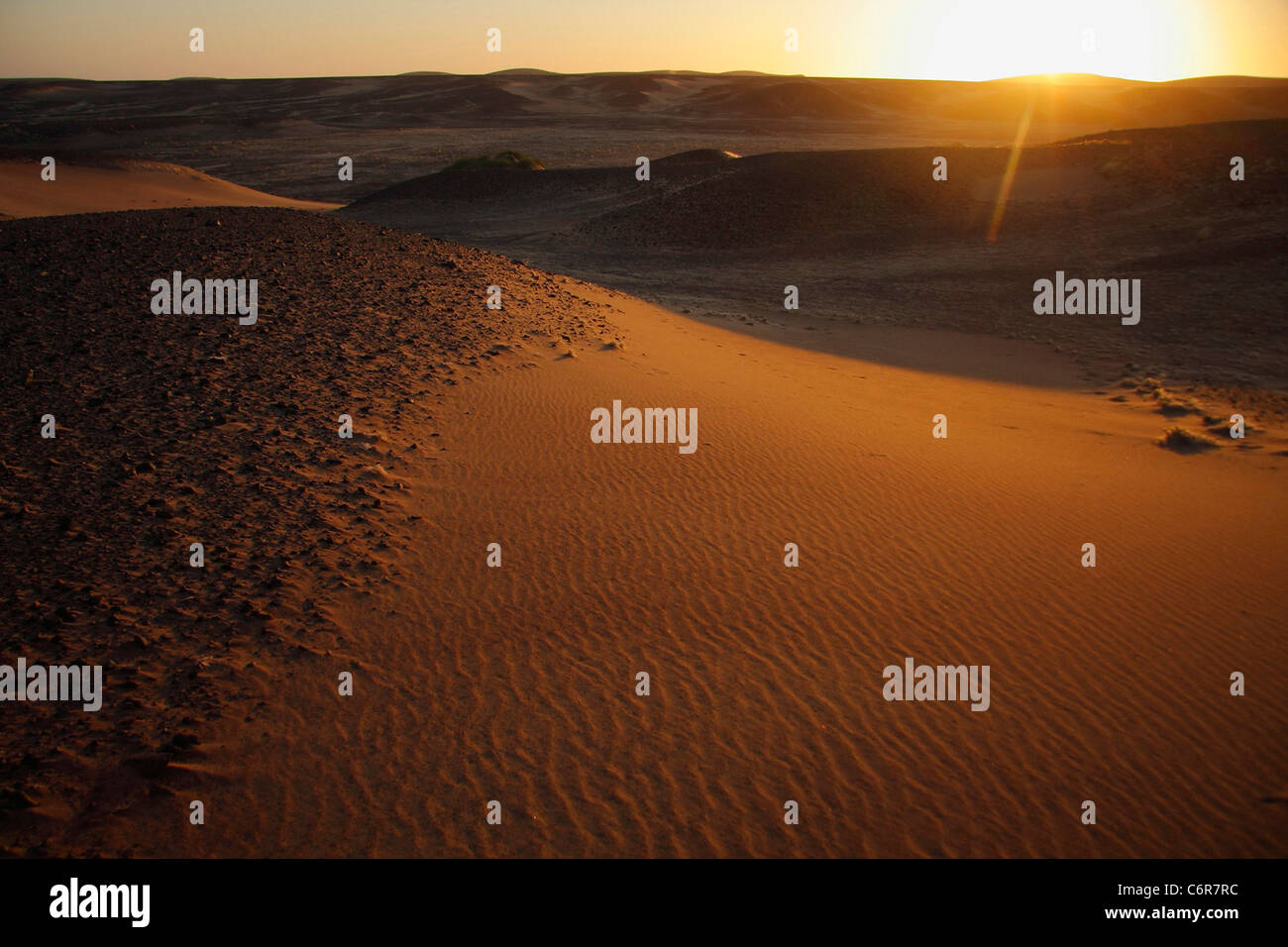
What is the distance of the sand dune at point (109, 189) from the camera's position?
83.3ft

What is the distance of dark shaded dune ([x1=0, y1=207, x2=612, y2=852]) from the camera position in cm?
460

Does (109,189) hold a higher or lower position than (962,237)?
higher

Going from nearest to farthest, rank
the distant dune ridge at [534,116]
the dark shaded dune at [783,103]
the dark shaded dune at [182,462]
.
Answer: the dark shaded dune at [182,462] → the distant dune ridge at [534,116] → the dark shaded dune at [783,103]

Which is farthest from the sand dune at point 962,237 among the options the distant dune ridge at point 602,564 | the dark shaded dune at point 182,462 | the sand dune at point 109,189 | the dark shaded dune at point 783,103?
the dark shaded dune at point 783,103

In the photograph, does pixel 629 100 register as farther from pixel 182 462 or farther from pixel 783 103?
pixel 182 462

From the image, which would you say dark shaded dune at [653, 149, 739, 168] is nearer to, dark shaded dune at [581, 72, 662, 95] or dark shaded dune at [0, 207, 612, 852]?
dark shaded dune at [0, 207, 612, 852]

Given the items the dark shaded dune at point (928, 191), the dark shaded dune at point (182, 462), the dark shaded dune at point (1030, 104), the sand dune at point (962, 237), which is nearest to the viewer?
the dark shaded dune at point (182, 462)

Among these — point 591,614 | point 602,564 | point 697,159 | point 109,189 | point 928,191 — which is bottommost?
point 591,614

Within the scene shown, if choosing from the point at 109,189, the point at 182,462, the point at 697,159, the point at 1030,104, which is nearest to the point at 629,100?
the point at 1030,104

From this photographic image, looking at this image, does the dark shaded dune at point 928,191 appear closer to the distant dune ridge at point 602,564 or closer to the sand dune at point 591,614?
the distant dune ridge at point 602,564

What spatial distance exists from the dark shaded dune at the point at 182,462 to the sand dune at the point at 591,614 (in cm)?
4

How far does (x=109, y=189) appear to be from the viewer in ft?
96.2

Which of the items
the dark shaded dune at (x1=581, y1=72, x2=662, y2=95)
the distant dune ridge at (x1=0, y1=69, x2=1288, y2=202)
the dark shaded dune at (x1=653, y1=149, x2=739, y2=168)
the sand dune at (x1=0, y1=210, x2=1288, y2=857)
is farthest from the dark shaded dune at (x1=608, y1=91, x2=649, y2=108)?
the sand dune at (x1=0, y1=210, x2=1288, y2=857)

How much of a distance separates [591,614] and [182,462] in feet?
13.4
